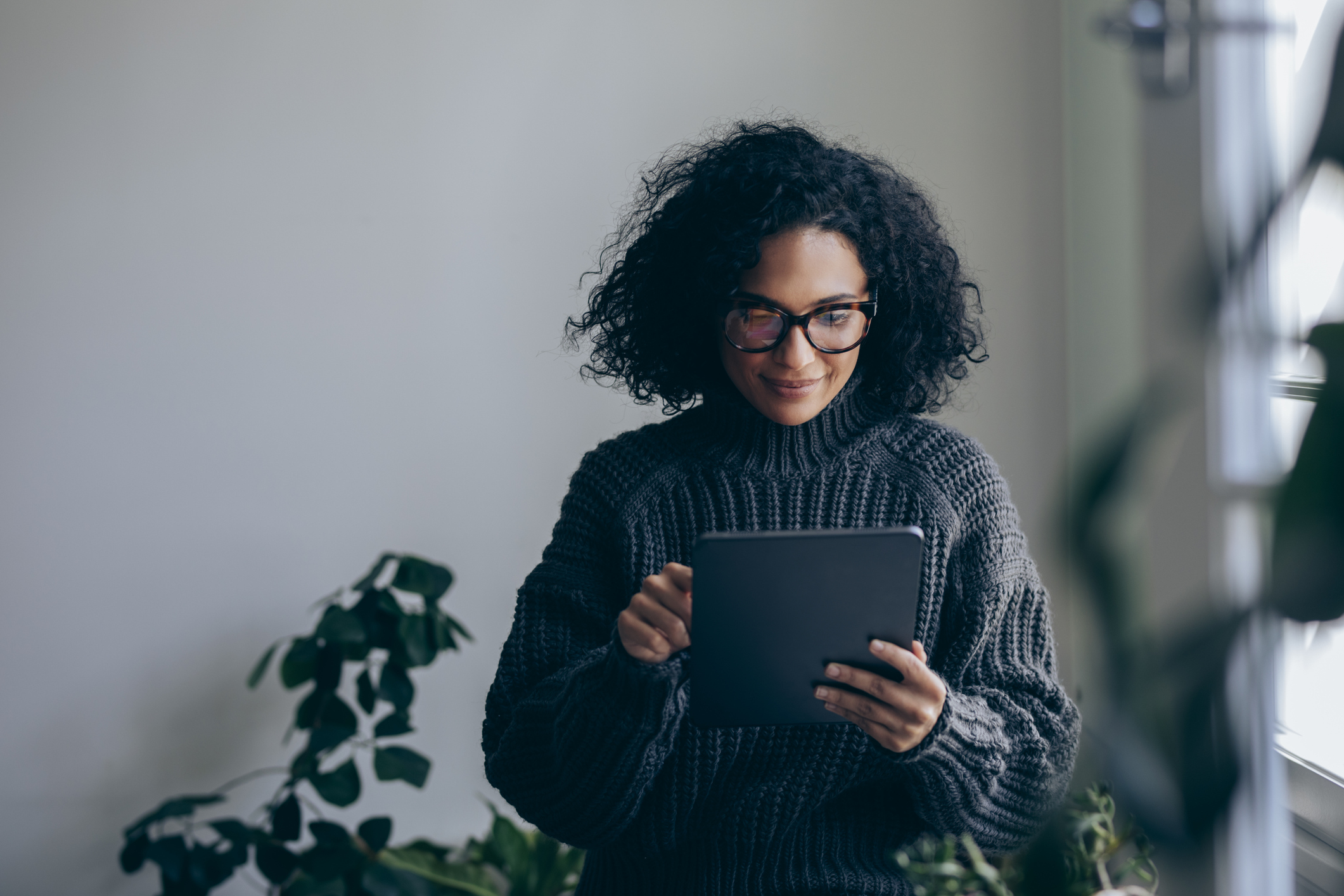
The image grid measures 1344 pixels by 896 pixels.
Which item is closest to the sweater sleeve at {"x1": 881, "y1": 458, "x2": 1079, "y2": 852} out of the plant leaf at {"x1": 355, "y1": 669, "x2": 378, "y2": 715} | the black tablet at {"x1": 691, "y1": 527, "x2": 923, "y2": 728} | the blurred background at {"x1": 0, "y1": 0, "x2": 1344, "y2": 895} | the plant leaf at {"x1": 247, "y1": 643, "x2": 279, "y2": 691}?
the black tablet at {"x1": 691, "y1": 527, "x2": 923, "y2": 728}

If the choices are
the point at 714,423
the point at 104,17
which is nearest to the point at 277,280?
the point at 104,17

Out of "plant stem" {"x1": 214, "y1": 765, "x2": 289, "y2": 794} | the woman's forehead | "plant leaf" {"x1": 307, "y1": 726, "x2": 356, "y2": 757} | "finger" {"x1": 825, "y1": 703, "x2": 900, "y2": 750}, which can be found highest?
the woman's forehead

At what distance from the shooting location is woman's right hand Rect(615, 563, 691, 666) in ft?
2.81

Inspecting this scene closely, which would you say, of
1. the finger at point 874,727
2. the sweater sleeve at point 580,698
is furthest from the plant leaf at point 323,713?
the finger at point 874,727

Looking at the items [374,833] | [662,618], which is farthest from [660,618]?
Result: [374,833]

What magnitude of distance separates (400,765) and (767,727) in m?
0.85

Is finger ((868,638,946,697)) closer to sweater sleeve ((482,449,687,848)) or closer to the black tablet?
the black tablet

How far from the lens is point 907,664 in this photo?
858 mm

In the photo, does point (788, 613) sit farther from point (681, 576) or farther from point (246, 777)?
point (246, 777)

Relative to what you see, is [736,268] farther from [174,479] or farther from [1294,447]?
[174,479]

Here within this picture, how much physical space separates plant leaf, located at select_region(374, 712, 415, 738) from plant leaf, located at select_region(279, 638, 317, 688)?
144 millimetres

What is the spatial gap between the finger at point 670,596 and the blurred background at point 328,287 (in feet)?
3.27

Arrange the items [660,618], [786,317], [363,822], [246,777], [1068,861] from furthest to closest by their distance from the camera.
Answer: [246,777] < [363,822] < [786,317] < [660,618] < [1068,861]

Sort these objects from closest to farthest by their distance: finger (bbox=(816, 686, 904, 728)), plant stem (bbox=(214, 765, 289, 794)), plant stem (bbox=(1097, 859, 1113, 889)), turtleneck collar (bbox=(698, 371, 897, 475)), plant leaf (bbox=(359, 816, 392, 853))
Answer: plant stem (bbox=(1097, 859, 1113, 889))
finger (bbox=(816, 686, 904, 728))
turtleneck collar (bbox=(698, 371, 897, 475))
plant leaf (bbox=(359, 816, 392, 853))
plant stem (bbox=(214, 765, 289, 794))
